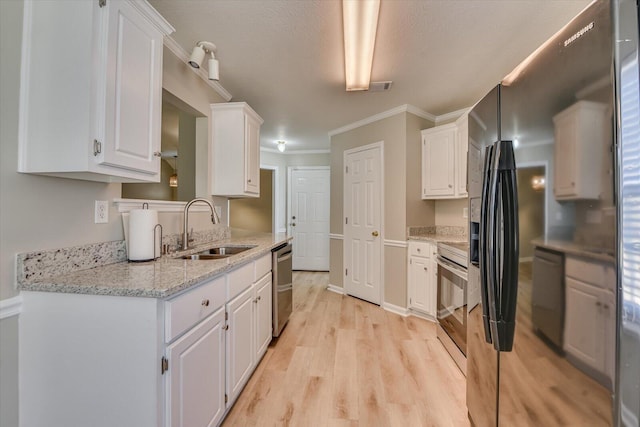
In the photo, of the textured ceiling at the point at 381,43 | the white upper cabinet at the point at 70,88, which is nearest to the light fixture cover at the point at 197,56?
the textured ceiling at the point at 381,43

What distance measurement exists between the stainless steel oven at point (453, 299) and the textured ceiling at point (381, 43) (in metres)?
1.57

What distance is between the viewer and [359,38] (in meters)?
1.81

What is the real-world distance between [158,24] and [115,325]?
150 cm

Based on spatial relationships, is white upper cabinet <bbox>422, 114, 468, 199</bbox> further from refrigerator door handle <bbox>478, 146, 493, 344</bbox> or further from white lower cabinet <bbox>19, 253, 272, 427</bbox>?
white lower cabinet <bbox>19, 253, 272, 427</bbox>

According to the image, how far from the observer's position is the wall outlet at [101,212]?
1.38 meters

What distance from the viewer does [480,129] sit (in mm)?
1220

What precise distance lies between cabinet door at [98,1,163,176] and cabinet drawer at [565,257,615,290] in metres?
1.69

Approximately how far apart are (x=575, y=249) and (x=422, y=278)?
2.33 m

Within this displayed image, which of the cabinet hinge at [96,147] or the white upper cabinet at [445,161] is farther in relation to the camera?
the white upper cabinet at [445,161]

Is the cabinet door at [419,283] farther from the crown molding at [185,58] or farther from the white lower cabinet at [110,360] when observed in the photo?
the crown molding at [185,58]

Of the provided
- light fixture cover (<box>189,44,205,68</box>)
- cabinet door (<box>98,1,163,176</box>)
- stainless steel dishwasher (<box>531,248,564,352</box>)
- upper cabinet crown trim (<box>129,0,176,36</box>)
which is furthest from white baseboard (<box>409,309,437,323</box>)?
upper cabinet crown trim (<box>129,0,176,36</box>)

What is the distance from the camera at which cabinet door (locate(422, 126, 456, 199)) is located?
2.93 meters

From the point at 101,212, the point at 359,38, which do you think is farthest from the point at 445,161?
the point at 101,212

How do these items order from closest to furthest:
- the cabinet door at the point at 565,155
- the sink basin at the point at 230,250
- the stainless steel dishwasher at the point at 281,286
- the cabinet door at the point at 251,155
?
the cabinet door at the point at 565,155, the sink basin at the point at 230,250, the stainless steel dishwasher at the point at 281,286, the cabinet door at the point at 251,155
